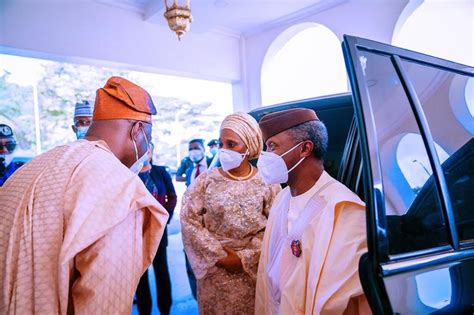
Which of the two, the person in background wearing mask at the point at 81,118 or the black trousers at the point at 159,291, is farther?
the black trousers at the point at 159,291

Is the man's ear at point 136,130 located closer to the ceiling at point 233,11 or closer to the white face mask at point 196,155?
the white face mask at point 196,155

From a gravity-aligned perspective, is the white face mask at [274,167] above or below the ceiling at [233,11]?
below

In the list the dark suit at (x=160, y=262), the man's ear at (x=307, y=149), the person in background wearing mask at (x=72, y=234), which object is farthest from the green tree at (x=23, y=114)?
the man's ear at (x=307, y=149)

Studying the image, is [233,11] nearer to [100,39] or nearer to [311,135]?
[100,39]

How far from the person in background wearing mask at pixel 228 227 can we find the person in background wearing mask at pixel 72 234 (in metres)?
0.99

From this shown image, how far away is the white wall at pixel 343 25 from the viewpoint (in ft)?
18.2

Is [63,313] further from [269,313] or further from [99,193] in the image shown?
[269,313]

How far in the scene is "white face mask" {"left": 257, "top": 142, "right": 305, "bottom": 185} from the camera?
1839 mm

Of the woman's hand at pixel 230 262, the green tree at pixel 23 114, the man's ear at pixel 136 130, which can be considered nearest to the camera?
the man's ear at pixel 136 130

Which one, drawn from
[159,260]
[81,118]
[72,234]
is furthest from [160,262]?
[72,234]

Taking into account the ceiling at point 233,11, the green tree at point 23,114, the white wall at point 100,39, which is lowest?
the green tree at point 23,114

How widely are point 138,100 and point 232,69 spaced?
21.4ft

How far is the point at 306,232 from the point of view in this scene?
1536 mm

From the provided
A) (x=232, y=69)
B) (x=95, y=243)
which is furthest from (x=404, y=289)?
(x=232, y=69)
